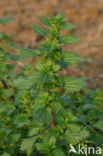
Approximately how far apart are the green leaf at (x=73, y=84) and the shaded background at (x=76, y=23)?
1.80 metres

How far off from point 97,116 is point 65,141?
49 centimetres

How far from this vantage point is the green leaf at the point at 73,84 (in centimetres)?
196

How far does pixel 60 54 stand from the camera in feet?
6.66

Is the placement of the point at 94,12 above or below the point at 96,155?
above

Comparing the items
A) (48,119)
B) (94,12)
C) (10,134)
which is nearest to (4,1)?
(94,12)

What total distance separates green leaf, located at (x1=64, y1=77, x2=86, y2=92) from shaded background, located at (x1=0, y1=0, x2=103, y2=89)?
70.9 inches

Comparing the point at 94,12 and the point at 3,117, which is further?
the point at 94,12

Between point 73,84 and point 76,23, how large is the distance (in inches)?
152

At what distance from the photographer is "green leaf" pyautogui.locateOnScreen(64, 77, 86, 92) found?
1.96 meters

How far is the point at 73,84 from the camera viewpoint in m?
1.98

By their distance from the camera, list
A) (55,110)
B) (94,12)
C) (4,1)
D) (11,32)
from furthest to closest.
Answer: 1. (4,1)
2. (94,12)
3. (11,32)
4. (55,110)

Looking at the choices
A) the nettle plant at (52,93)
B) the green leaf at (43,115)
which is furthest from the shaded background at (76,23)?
the green leaf at (43,115)

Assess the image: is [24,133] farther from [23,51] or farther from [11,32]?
[11,32]

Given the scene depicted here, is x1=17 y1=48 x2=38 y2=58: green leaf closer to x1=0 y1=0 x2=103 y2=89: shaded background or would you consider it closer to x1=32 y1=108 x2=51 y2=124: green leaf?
x1=32 y1=108 x2=51 y2=124: green leaf
